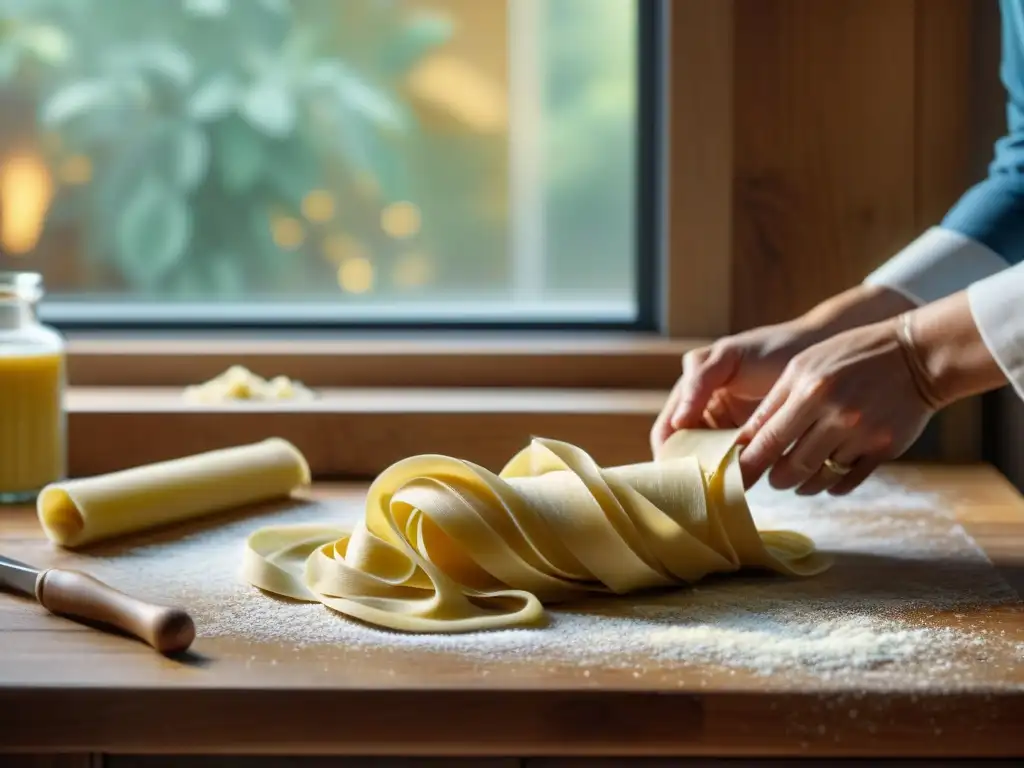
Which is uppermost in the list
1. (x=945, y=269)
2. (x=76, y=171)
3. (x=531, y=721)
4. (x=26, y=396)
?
(x=76, y=171)

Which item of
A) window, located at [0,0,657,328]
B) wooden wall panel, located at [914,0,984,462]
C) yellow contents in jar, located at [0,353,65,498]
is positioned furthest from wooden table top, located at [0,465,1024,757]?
window, located at [0,0,657,328]

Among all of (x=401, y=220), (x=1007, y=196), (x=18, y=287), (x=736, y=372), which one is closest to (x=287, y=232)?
(x=401, y=220)

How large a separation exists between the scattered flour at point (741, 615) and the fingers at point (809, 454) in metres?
0.08

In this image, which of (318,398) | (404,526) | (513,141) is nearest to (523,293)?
(513,141)

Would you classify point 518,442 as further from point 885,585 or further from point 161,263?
point 161,263

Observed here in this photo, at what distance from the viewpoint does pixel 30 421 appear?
1.30 metres

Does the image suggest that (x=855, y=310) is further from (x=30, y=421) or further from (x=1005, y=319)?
(x=30, y=421)

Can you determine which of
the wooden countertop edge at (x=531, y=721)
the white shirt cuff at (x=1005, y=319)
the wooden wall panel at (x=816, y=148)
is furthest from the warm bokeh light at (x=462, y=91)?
the wooden countertop edge at (x=531, y=721)

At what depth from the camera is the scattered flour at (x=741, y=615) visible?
84cm

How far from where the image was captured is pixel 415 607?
0.92 metres

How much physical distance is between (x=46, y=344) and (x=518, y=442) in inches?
19.9

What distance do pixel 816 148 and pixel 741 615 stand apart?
2.79 ft

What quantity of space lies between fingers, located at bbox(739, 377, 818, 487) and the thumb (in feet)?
0.39

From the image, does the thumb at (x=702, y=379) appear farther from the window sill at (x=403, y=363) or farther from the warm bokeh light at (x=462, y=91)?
the warm bokeh light at (x=462, y=91)
